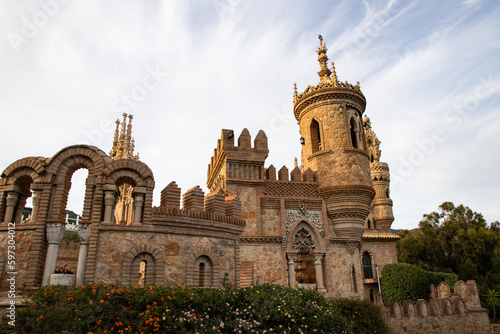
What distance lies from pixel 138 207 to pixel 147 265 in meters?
1.39

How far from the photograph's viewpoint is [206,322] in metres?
6.40

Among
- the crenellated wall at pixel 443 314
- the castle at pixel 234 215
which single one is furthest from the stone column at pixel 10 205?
the crenellated wall at pixel 443 314

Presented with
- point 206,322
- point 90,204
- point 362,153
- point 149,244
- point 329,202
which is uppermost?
point 362,153

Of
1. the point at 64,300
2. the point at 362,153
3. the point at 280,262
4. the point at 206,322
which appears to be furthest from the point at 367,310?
the point at 64,300

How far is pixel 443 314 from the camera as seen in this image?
711 inches

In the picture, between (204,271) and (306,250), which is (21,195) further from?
(306,250)

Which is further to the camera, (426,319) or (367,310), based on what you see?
(426,319)

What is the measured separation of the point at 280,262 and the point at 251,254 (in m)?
1.47

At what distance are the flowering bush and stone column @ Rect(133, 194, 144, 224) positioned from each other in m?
2.07

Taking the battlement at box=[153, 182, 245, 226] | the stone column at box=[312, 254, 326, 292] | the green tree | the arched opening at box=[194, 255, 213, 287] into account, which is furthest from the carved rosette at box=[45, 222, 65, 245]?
the green tree

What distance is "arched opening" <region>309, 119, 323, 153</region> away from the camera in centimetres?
1939

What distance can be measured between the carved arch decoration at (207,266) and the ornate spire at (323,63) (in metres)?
15.3

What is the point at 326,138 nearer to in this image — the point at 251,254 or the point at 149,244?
the point at 251,254

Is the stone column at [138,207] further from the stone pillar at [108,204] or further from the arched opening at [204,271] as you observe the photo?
the arched opening at [204,271]
